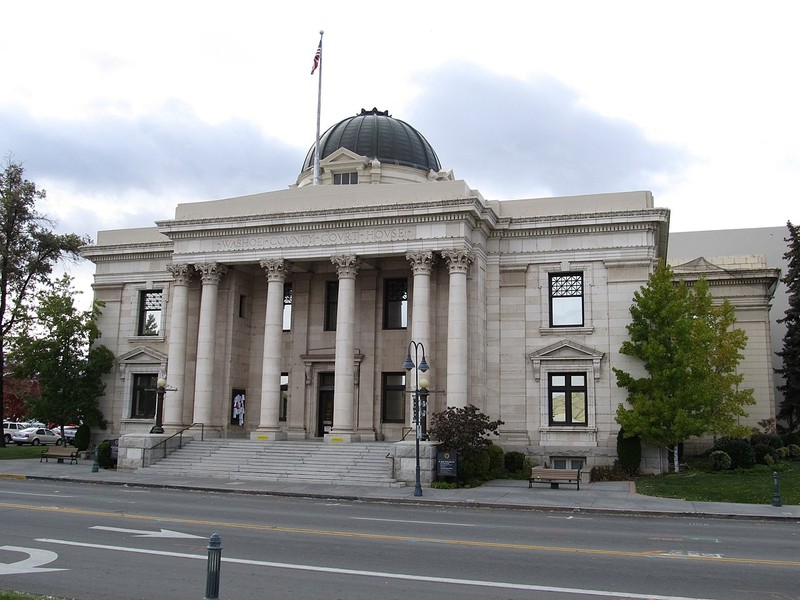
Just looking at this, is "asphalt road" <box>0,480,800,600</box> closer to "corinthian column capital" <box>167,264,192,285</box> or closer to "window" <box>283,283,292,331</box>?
"corinthian column capital" <box>167,264,192,285</box>

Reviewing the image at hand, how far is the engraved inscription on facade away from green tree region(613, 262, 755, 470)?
10.8 metres

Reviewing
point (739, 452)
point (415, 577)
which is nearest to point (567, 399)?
point (739, 452)

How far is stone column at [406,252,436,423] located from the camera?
3400 centimetres

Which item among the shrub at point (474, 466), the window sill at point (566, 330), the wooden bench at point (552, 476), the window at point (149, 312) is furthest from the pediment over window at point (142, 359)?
the wooden bench at point (552, 476)

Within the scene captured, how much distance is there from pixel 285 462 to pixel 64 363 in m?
15.9

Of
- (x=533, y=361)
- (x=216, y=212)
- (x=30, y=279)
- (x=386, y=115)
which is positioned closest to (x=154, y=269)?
(x=216, y=212)

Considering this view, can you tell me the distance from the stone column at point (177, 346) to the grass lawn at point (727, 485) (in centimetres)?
2143

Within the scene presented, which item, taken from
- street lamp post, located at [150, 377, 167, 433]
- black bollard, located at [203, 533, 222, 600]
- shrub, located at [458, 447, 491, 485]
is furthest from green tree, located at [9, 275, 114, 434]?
black bollard, located at [203, 533, 222, 600]

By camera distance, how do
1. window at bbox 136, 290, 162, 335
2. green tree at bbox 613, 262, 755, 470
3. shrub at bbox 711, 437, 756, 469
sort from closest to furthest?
green tree at bbox 613, 262, 755, 470 < shrub at bbox 711, 437, 756, 469 < window at bbox 136, 290, 162, 335

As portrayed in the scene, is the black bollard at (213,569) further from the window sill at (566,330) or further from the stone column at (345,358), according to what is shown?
the window sill at (566,330)

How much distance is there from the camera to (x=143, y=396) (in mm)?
42219

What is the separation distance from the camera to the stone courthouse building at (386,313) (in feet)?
114

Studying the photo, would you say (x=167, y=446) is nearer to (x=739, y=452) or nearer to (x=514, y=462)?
(x=514, y=462)

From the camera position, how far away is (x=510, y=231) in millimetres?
37000
